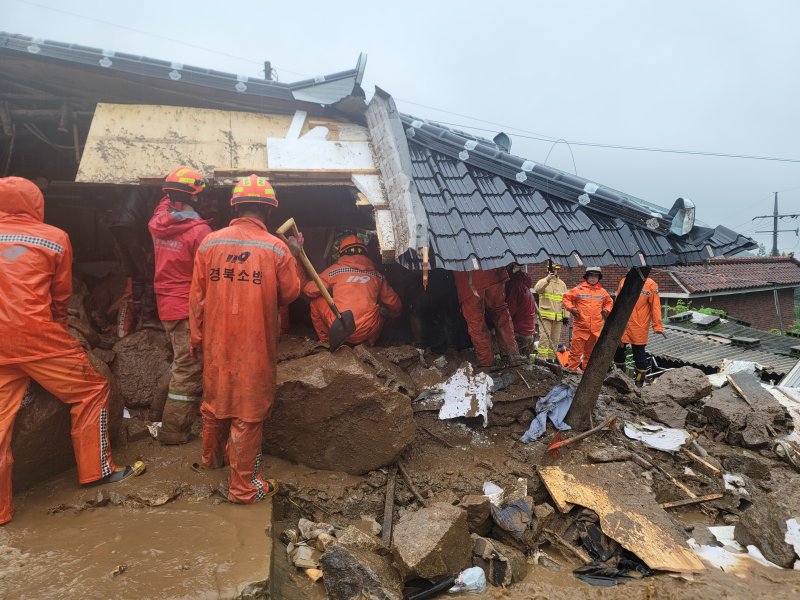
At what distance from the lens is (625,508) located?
390 cm

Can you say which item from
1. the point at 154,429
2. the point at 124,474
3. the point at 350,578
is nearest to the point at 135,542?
the point at 124,474

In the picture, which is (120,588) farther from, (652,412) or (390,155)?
(652,412)

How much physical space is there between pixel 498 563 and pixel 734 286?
18.3 metres

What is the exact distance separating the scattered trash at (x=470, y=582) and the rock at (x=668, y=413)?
3.73 metres

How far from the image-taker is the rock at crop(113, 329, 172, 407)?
4453 mm

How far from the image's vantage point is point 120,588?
2357 millimetres

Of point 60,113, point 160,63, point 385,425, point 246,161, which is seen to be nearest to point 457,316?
point 385,425

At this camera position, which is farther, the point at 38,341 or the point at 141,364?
Answer: the point at 141,364

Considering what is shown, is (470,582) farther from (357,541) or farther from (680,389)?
(680,389)

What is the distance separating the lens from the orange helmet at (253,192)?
11.8 ft

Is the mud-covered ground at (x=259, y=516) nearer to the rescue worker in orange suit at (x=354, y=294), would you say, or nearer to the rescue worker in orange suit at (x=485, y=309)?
the rescue worker in orange suit at (x=485, y=309)

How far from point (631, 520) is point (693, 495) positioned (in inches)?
48.7

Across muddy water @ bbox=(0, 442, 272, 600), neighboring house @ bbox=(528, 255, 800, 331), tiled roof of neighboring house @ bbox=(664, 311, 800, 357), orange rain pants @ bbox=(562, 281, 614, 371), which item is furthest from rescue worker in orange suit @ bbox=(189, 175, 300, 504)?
neighboring house @ bbox=(528, 255, 800, 331)

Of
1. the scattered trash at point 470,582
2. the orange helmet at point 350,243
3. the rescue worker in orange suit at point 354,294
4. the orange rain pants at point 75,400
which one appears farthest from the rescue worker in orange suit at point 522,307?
the orange rain pants at point 75,400
